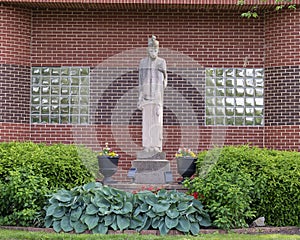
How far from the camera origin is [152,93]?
13.2 metres

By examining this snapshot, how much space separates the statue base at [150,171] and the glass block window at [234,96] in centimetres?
302

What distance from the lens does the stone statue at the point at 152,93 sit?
13.2 metres

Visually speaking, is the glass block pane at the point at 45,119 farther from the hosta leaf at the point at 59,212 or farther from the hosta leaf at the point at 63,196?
the hosta leaf at the point at 59,212

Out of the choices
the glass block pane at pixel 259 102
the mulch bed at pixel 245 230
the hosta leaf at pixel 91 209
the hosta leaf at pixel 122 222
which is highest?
the glass block pane at pixel 259 102

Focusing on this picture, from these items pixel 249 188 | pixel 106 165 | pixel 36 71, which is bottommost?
pixel 249 188

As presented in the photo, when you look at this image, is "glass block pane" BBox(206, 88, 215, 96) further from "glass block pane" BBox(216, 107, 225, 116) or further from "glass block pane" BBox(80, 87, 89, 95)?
"glass block pane" BBox(80, 87, 89, 95)

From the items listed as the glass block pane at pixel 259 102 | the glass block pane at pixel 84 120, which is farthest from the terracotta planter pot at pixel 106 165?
the glass block pane at pixel 259 102

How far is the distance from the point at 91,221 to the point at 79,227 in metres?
0.22

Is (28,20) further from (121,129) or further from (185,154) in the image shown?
(185,154)

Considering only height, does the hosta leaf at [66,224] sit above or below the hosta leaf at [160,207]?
below

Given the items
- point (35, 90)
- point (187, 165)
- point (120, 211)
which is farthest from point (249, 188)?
point (35, 90)

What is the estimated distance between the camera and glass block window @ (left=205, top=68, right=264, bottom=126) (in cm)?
1551

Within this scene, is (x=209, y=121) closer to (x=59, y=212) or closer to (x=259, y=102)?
(x=259, y=102)

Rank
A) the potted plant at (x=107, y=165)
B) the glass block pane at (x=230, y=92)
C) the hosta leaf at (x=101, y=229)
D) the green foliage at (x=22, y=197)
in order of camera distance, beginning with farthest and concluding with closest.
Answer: the glass block pane at (x=230, y=92), the potted plant at (x=107, y=165), the green foliage at (x=22, y=197), the hosta leaf at (x=101, y=229)
